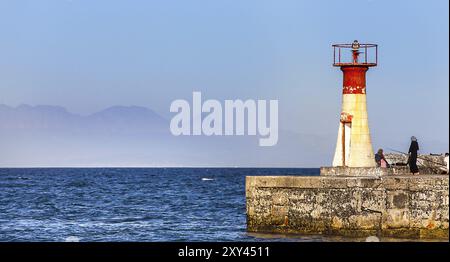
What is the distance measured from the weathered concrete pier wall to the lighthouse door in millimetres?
1777

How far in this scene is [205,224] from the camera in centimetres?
3225

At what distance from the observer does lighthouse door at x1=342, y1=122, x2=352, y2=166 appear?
26484mm

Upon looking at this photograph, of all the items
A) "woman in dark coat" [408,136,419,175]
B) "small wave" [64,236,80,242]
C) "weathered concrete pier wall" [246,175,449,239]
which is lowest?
"small wave" [64,236,80,242]

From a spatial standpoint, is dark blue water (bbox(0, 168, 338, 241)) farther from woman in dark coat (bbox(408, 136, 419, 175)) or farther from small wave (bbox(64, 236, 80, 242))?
woman in dark coat (bbox(408, 136, 419, 175))

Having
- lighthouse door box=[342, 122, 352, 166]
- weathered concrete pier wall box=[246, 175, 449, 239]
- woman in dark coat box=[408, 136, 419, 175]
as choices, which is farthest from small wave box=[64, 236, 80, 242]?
woman in dark coat box=[408, 136, 419, 175]

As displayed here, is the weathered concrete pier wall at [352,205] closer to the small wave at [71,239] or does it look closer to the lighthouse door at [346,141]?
the lighthouse door at [346,141]

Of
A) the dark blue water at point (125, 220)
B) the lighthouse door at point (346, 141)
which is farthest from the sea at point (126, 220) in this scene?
the lighthouse door at point (346, 141)

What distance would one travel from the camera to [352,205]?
76.6 ft

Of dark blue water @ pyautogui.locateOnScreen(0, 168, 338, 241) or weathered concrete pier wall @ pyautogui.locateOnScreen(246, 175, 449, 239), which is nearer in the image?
weathered concrete pier wall @ pyautogui.locateOnScreen(246, 175, 449, 239)

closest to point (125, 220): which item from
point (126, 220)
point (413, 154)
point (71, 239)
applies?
point (126, 220)

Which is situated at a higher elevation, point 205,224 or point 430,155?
point 430,155
